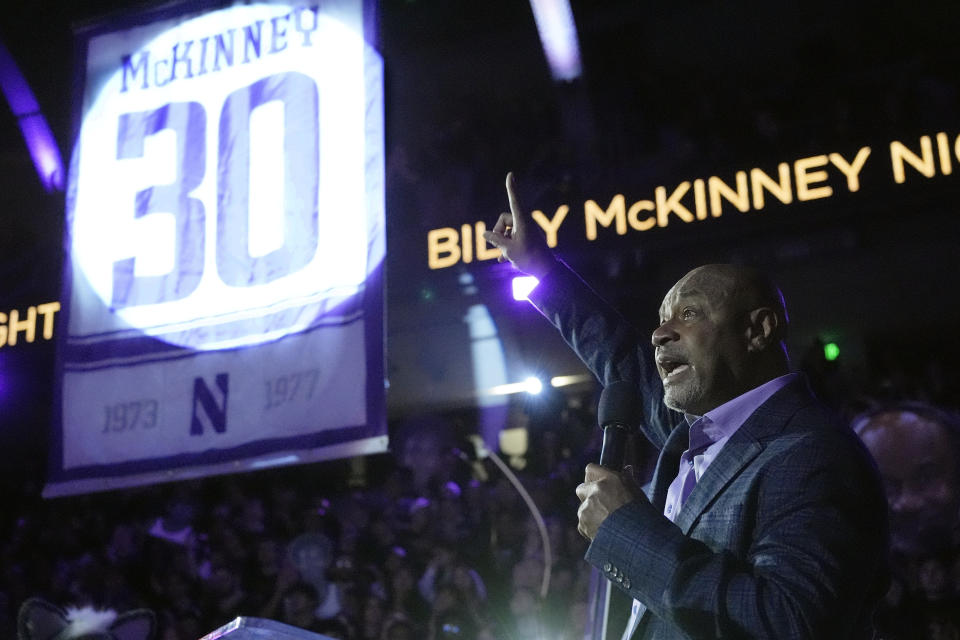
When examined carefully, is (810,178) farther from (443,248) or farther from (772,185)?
(443,248)

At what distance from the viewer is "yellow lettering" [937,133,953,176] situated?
5641mm

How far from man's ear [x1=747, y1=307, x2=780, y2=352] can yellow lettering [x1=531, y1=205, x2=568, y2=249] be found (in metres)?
4.55

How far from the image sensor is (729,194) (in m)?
6.15

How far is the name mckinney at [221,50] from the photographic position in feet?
13.2

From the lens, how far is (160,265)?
3.91 metres

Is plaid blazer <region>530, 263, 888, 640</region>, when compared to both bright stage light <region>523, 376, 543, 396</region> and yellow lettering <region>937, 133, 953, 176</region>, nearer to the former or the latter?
yellow lettering <region>937, 133, 953, 176</region>

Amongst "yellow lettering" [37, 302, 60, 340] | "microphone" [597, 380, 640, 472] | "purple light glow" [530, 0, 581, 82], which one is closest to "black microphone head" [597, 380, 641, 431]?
"microphone" [597, 380, 640, 472]

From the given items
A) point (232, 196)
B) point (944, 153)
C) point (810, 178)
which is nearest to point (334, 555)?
point (232, 196)

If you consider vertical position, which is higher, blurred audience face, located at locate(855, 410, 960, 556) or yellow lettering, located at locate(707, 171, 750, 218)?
yellow lettering, located at locate(707, 171, 750, 218)

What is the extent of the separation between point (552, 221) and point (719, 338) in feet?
15.5

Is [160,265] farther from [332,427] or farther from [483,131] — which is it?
[483,131]

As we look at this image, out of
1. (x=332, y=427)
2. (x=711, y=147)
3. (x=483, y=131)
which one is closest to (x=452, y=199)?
(x=483, y=131)

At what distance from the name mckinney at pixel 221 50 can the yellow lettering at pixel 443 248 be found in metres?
2.66

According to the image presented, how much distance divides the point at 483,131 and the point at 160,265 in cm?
509
